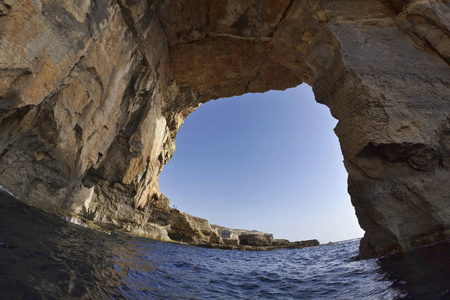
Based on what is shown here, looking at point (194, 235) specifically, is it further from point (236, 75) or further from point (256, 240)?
point (236, 75)

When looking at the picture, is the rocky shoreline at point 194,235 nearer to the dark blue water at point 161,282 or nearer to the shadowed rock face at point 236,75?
the shadowed rock face at point 236,75

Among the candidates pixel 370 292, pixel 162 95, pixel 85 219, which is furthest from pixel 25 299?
pixel 162 95

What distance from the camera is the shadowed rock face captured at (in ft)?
17.5

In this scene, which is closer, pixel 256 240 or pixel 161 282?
pixel 161 282

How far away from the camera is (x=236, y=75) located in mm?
13172

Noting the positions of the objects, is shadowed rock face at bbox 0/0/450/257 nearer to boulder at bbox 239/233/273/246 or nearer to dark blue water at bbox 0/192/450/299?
dark blue water at bbox 0/192/450/299

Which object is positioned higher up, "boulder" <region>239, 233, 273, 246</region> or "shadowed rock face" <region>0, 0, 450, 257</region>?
"shadowed rock face" <region>0, 0, 450, 257</region>

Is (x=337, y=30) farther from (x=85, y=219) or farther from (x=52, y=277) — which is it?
(x=85, y=219)

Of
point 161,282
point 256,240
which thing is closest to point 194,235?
point 256,240

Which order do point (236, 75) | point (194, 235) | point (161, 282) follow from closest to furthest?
point (161, 282) → point (236, 75) → point (194, 235)

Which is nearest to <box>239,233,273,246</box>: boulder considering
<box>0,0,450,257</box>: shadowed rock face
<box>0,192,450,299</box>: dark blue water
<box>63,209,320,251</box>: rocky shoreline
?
<box>63,209,320,251</box>: rocky shoreline

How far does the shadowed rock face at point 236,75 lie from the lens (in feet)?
17.5

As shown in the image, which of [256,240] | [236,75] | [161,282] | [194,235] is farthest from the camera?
[256,240]

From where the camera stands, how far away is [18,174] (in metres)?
7.50
